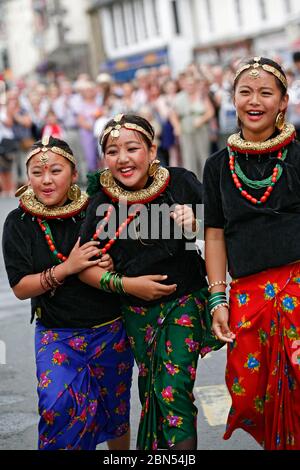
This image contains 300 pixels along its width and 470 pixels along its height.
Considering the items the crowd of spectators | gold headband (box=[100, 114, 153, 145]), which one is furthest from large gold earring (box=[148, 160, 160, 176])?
the crowd of spectators

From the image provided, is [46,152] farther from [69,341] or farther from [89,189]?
[69,341]

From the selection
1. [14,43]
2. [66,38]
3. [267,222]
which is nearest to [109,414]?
[267,222]

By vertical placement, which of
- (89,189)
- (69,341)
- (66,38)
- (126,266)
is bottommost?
(69,341)

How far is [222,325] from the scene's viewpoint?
4.18 m

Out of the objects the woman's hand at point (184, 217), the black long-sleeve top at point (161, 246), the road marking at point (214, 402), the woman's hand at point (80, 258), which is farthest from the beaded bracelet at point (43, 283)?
the road marking at point (214, 402)

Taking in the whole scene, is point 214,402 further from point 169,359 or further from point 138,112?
point 138,112

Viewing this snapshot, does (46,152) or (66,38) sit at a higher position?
(66,38)

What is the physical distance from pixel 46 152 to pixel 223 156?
864 millimetres

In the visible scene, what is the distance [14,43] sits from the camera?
264ft

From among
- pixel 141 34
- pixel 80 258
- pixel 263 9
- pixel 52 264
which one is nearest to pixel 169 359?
pixel 80 258

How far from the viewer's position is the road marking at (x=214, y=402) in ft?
18.3

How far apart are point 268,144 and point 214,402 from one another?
2.27 m

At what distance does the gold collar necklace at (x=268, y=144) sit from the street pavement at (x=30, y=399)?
1762 mm
